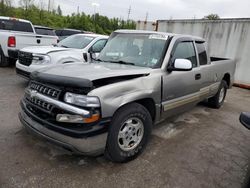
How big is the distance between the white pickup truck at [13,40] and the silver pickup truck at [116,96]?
16.5ft

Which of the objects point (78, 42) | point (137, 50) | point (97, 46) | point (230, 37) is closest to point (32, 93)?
point (137, 50)

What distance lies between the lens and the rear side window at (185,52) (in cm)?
357

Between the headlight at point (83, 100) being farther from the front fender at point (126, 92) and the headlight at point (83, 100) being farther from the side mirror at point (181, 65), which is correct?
the side mirror at point (181, 65)

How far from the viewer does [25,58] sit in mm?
5539

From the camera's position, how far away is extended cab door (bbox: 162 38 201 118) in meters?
3.23

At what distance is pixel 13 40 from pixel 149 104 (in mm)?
6401

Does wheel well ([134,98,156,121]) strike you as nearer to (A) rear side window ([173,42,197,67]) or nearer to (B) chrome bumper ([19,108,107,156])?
(B) chrome bumper ([19,108,107,156])

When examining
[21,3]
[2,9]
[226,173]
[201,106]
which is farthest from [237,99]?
[21,3]

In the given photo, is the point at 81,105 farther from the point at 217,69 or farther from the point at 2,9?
the point at 2,9

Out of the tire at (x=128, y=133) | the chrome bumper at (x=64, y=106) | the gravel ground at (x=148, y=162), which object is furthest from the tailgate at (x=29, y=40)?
the tire at (x=128, y=133)

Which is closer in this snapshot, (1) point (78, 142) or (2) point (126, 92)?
(1) point (78, 142)

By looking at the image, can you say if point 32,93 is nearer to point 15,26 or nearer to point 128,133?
point 128,133

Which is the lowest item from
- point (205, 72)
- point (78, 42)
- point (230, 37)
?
point (205, 72)

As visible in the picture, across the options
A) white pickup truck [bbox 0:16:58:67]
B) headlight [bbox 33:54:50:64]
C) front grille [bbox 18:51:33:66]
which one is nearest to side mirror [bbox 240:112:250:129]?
headlight [bbox 33:54:50:64]
